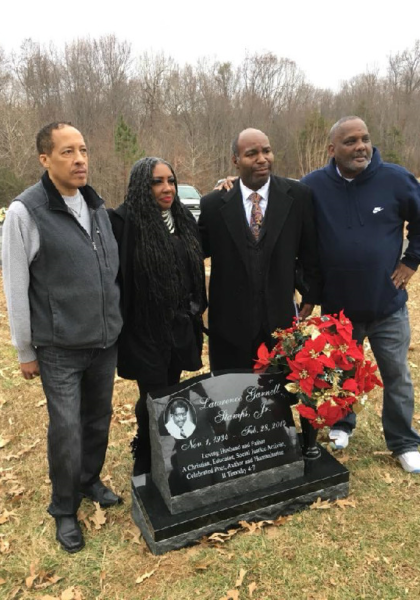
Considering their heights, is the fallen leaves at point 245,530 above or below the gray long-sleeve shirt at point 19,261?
below


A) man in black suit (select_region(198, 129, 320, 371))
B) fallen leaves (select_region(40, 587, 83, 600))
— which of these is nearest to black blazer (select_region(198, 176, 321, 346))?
man in black suit (select_region(198, 129, 320, 371))

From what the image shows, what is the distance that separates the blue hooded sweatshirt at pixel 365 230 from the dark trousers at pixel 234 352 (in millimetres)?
591

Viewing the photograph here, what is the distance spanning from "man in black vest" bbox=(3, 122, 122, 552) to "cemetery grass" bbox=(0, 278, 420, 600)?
0.23m

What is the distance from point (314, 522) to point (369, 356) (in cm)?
333

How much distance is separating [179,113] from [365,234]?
38604 millimetres

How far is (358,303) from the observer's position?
336 cm

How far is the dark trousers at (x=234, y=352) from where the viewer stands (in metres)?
3.46

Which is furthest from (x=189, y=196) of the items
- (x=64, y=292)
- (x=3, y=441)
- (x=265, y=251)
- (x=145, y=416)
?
(x=64, y=292)

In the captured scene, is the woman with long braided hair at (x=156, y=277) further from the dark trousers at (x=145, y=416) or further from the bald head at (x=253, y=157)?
the bald head at (x=253, y=157)

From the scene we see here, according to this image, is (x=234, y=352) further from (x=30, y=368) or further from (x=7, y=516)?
(x=7, y=516)

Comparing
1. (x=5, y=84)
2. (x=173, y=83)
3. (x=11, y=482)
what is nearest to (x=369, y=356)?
(x=11, y=482)

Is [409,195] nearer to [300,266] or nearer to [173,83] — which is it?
[300,266]

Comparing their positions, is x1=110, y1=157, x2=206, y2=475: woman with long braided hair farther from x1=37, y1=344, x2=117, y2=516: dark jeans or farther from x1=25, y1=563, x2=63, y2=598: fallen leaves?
x1=25, y1=563, x2=63, y2=598: fallen leaves

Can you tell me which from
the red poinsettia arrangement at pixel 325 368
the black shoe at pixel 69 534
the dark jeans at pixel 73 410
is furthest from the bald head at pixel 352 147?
the black shoe at pixel 69 534
